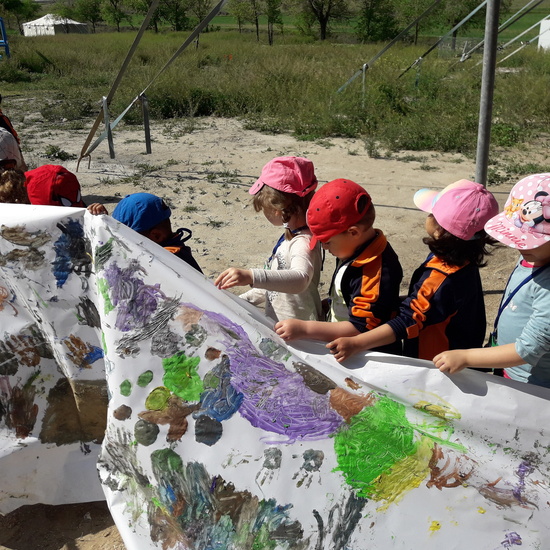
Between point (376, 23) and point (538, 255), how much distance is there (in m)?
48.4

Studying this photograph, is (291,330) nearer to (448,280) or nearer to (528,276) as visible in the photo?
(448,280)

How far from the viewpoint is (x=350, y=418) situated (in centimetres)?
186

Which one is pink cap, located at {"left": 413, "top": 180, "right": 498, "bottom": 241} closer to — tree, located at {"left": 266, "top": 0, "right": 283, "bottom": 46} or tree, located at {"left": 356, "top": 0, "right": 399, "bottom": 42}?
tree, located at {"left": 266, "top": 0, "right": 283, "bottom": 46}

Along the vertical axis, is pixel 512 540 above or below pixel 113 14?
below

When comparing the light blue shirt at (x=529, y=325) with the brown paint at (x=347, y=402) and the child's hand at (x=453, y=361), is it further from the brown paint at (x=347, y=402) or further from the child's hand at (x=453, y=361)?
the brown paint at (x=347, y=402)

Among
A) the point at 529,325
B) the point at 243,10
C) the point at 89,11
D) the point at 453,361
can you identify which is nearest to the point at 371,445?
the point at 453,361

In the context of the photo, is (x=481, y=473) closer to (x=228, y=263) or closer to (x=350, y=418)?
(x=350, y=418)

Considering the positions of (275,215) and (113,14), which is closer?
(275,215)

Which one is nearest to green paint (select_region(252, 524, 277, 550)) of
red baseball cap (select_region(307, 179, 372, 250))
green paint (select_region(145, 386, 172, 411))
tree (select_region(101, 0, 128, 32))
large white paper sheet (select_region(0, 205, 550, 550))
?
large white paper sheet (select_region(0, 205, 550, 550))

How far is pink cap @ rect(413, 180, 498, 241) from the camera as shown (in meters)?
2.01

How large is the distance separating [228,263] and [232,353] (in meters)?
3.27

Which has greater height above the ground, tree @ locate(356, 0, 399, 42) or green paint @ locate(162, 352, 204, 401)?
tree @ locate(356, 0, 399, 42)

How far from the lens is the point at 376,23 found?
1802 inches

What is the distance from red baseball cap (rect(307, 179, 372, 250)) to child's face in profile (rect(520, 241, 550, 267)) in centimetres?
56
